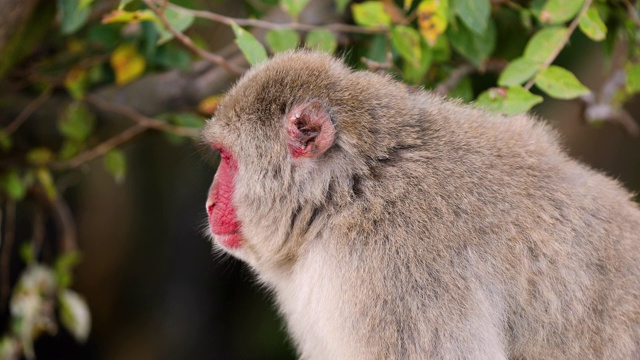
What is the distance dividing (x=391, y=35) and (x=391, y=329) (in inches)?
45.1

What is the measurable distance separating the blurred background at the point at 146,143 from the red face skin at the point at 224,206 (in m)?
0.19

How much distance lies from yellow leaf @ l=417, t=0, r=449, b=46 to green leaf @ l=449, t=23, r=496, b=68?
27cm

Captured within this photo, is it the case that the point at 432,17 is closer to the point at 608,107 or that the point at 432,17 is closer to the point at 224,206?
the point at 224,206

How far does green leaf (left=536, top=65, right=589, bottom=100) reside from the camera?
8.27 feet

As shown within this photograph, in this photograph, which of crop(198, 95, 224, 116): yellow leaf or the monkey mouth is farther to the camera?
crop(198, 95, 224, 116): yellow leaf

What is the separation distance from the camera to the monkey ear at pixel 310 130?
7.54 ft

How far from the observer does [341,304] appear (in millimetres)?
2188

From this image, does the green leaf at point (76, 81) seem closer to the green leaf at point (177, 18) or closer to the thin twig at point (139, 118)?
the thin twig at point (139, 118)

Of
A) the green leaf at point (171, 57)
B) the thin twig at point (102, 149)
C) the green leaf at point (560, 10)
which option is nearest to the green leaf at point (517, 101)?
the green leaf at point (560, 10)

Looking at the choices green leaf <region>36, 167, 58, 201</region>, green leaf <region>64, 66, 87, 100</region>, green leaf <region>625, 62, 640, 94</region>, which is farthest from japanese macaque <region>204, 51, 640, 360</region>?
green leaf <region>36, 167, 58, 201</region>

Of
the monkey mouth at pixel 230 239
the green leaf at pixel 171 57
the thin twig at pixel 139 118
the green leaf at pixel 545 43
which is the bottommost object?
the thin twig at pixel 139 118

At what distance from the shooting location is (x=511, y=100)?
8.34ft

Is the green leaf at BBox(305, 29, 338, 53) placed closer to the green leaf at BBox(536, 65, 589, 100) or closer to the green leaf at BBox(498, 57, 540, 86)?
the green leaf at BBox(498, 57, 540, 86)

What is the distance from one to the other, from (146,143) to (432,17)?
392cm
